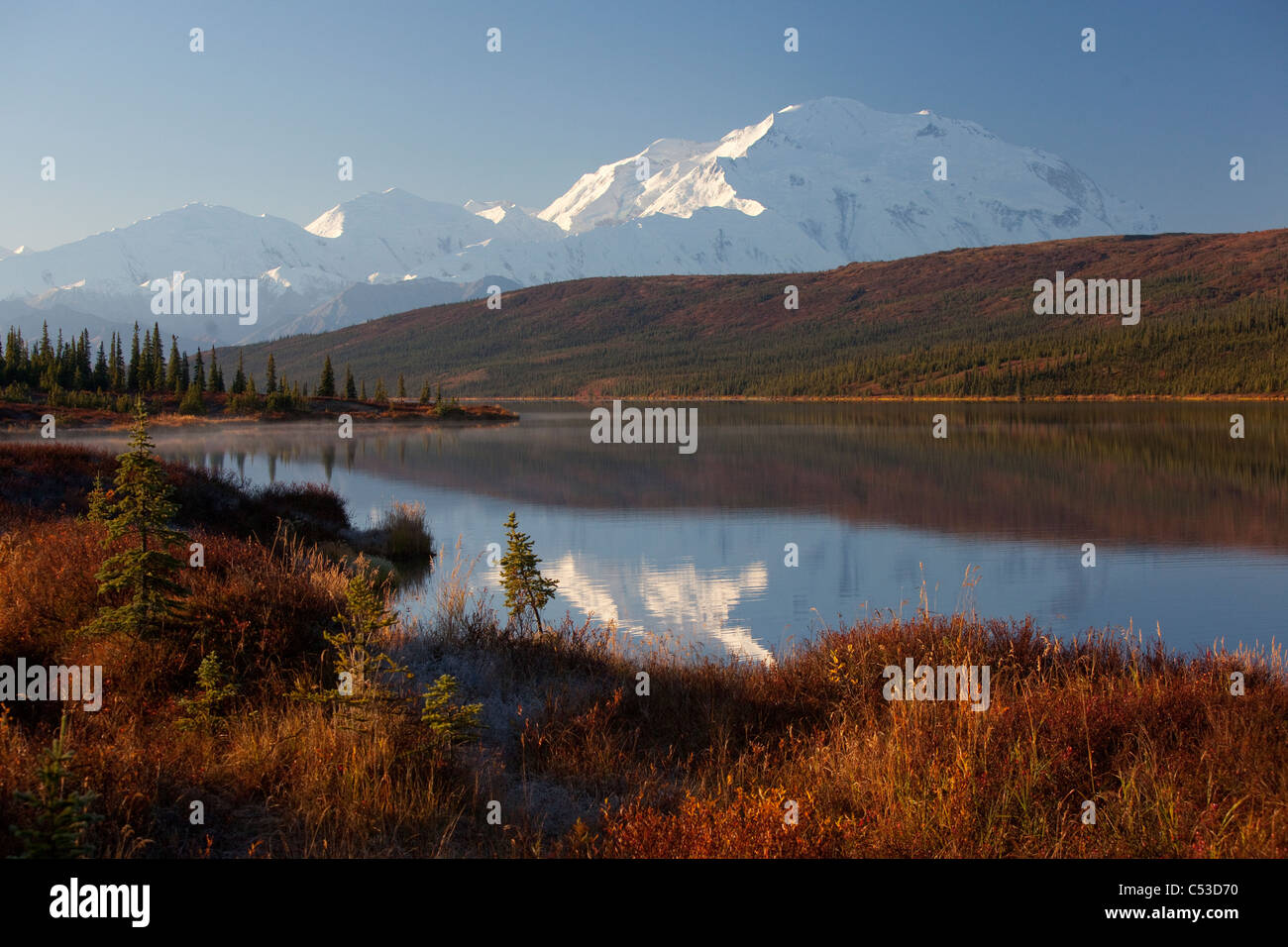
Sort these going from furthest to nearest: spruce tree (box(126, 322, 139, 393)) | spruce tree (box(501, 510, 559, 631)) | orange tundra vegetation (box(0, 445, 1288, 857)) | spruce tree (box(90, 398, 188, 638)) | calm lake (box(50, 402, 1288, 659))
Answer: spruce tree (box(126, 322, 139, 393))
calm lake (box(50, 402, 1288, 659))
spruce tree (box(501, 510, 559, 631))
spruce tree (box(90, 398, 188, 638))
orange tundra vegetation (box(0, 445, 1288, 857))

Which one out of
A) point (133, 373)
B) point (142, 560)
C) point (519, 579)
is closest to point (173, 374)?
point (133, 373)

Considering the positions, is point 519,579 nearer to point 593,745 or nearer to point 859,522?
point 593,745

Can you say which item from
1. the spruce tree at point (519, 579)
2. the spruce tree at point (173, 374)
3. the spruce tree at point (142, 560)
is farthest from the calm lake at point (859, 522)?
the spruce tree at point (173, 374)

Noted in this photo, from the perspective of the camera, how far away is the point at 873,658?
375 inches

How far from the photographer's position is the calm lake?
1538 centimetres

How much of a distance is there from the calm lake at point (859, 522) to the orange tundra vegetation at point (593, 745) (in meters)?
3.09

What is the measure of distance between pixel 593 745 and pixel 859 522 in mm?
19635

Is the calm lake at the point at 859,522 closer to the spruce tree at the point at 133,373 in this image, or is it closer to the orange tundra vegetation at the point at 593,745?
the orange tundra vegetation at the point at 593,745

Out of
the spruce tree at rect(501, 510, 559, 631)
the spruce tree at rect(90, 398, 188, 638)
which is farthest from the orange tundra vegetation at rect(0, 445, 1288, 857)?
the spruce tree at rect(501, 510, 559, 631)

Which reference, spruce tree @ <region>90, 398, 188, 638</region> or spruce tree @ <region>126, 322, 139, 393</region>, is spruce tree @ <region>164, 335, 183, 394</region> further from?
spruce tree @ <region>90, 398, 188, 638</region>

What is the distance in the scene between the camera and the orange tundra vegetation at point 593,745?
511cm

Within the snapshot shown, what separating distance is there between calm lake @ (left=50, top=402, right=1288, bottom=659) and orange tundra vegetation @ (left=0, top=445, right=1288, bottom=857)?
122 inches
